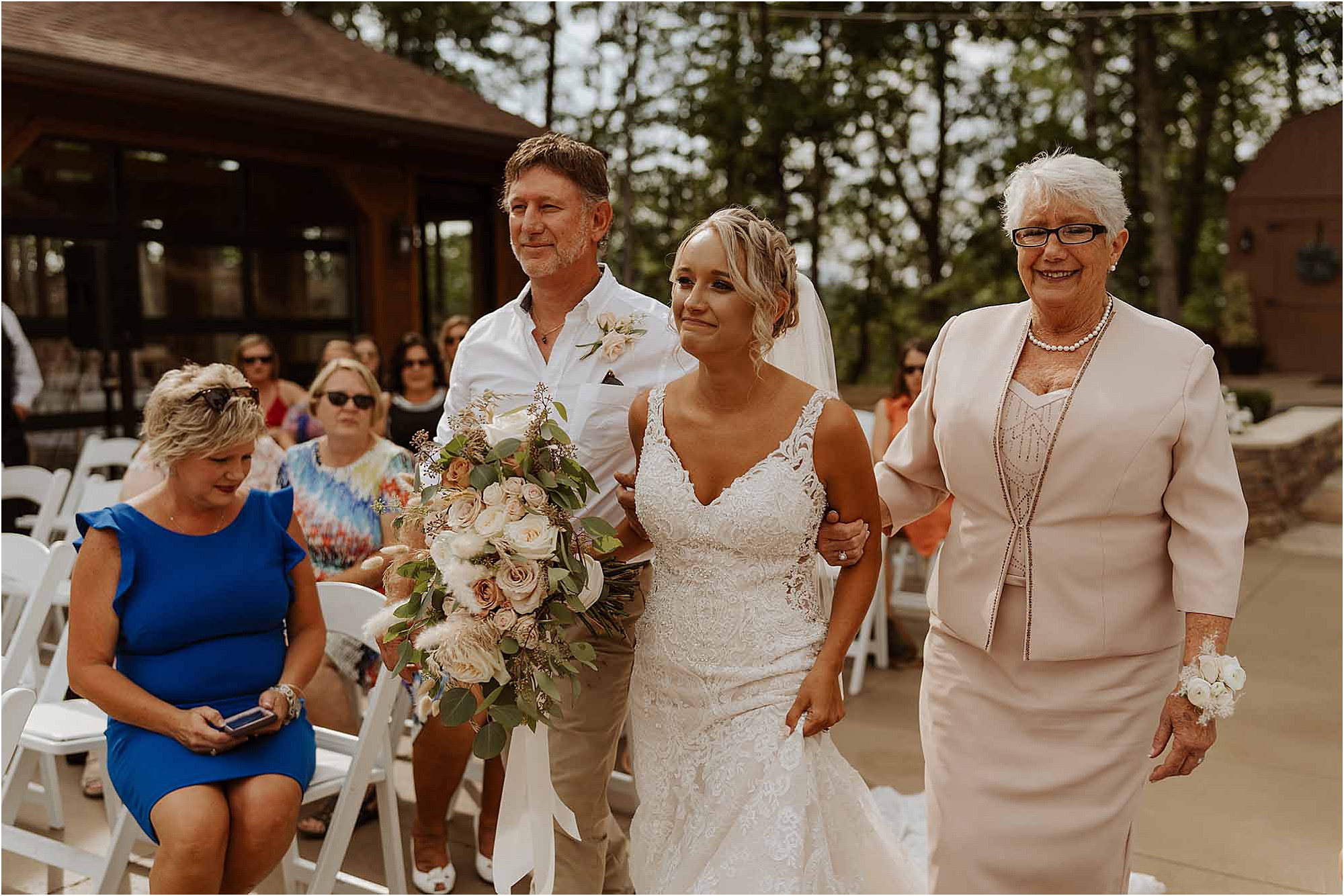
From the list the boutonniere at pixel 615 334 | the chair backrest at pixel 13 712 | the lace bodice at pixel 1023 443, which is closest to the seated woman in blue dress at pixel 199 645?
the chair backrest at pixel 13 712

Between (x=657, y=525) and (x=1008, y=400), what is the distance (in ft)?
2.95

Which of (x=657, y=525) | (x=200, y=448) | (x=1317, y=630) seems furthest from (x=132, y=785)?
(x=1317, y=630)

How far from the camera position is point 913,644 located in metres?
6.93

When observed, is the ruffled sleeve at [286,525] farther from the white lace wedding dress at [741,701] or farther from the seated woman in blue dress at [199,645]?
the white lace wedding dress at [741,701]

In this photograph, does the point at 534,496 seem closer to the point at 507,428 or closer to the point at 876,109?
the point at 507,428

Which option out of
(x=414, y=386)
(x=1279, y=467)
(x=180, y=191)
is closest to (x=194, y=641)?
(x=414, y=386)

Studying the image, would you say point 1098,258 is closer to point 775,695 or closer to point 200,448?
point 775,695

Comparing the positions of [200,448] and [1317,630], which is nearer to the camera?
[200,448]

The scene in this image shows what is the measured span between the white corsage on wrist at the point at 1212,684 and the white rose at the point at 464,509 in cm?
158

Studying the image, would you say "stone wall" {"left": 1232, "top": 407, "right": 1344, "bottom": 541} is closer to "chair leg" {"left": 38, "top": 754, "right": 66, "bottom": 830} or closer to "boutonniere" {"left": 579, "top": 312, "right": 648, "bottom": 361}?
"boutonniere" {"left": 579, "top": 312, "right": 648, "bottom": 361}

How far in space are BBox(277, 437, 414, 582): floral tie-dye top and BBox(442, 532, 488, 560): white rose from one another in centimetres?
213

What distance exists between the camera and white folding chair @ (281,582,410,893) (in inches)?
131

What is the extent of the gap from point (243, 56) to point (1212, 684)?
1176 centimetres

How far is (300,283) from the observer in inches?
465
